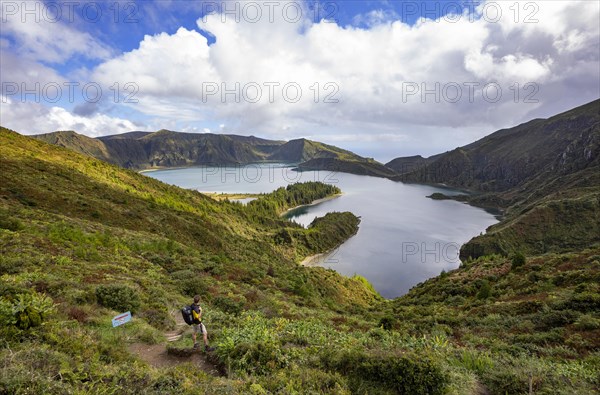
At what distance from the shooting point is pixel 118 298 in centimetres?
1324

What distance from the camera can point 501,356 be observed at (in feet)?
39.2

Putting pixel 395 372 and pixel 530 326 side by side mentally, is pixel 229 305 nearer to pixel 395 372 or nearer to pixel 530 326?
pixel 395 372

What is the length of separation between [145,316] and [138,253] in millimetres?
15076

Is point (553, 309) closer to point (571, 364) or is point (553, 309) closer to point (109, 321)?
point (571, 364)

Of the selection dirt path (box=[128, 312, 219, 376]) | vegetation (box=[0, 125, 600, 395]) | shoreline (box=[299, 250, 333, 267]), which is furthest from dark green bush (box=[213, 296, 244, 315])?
shoreline (box=[299, 250, 333, 267])

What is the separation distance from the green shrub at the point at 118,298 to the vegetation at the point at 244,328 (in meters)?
0.06

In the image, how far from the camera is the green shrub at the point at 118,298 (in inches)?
511

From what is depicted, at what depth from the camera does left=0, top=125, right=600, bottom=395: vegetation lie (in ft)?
24.9

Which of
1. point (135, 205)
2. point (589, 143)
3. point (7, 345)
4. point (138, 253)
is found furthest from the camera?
point (589, 143)

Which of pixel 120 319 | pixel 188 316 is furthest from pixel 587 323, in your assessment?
pixel 120 319

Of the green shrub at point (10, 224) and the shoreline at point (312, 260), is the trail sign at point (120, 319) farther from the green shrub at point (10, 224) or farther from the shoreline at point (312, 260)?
the shoreline at point (312, 260)

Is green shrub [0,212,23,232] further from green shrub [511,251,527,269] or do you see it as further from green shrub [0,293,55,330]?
green shrub [511,251,527,269]

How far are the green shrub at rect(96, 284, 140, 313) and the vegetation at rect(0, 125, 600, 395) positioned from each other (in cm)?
6

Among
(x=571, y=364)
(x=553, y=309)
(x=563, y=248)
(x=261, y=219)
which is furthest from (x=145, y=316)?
(x=261, y=219)
